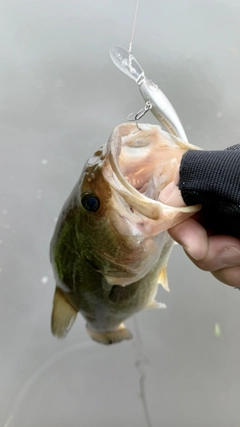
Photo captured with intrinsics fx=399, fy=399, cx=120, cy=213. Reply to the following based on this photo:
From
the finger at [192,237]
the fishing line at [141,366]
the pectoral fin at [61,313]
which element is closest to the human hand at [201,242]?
the finger at [192,237]

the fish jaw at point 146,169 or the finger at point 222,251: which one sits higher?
the fish jaw at point 146,169

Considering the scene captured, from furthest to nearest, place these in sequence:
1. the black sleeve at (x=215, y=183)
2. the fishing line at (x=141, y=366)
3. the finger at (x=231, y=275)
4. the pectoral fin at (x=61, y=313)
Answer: the fishing line at (x=141, y=366) < the pectoral fin at (x=61, y=313) < the finger at (x=231, y=275) < the black sleeve at (x=215, y=183)

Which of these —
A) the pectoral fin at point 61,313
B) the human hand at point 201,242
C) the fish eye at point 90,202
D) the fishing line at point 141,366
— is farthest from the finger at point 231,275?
the fishing line at point 141,366

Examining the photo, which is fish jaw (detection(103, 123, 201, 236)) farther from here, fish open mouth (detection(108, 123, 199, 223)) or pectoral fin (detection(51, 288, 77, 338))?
pectoral fin (detection(51, 288, 77, 338))

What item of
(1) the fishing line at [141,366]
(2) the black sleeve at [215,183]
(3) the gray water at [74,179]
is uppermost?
(2) the black sleeve at [215,183]

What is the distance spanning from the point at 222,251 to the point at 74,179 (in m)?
1.43

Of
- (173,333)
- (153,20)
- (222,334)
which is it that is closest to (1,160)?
(153,20)

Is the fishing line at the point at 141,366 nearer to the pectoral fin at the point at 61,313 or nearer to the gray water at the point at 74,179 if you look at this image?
the gray water at the point at 74,179

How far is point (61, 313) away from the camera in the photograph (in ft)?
4.78

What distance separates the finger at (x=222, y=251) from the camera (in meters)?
0.81

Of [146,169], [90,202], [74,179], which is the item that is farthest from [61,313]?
[74,179]

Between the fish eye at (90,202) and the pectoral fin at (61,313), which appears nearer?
the fish eye at (90,202)

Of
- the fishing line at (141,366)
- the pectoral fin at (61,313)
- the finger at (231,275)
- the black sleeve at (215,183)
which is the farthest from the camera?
the fishing line at (141,366)

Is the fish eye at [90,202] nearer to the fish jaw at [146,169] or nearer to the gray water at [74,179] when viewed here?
the fish jaw at [146,169]
